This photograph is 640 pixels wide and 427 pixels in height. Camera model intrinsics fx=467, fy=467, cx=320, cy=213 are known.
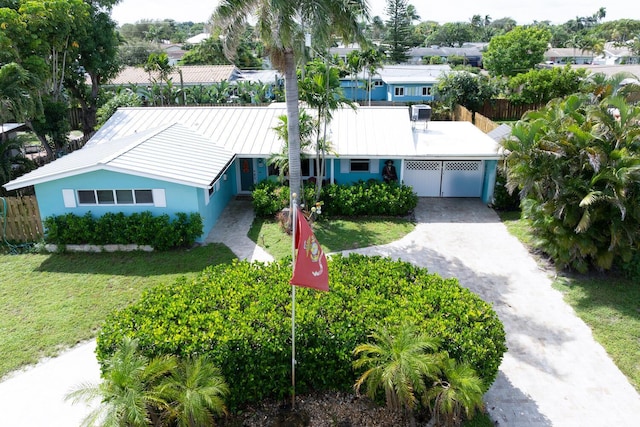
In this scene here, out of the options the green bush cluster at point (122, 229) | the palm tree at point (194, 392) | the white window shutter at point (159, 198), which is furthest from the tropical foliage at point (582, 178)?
the white window shutter at point (159, 198)

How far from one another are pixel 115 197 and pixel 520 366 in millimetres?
11964

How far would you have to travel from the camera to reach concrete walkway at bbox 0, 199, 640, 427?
8070mm

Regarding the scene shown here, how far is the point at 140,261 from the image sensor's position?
13672 mm

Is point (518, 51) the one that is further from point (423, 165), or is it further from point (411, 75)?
point (423, 165)

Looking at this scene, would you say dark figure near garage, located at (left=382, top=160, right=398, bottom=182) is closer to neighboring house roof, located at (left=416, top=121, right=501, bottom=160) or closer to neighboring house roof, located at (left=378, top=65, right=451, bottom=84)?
neighboring house roof, located at (left=416, top=121, right=501, bottom=160)

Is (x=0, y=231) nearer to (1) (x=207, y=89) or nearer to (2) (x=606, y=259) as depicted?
(2) (x=606, y=259)

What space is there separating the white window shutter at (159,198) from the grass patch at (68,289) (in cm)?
153

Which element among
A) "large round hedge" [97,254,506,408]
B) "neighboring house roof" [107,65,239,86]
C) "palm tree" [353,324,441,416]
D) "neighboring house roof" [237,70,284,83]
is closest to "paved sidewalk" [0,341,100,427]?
"large round hedge" [97,254,506,408]

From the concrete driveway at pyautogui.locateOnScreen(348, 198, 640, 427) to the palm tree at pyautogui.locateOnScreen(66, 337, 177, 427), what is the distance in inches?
220

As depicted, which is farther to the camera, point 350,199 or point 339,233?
point 350,199

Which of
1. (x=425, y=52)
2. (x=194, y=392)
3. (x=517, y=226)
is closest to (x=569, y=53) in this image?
(x=425, y=52)

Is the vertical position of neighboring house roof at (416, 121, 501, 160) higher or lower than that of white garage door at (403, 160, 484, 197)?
higher

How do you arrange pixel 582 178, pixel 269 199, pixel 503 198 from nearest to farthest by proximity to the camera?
1. pixel 582 178
2. pixel 269 199
3. pixel 503 198

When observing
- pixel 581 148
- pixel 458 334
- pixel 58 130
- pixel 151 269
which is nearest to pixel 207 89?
pixel 58 130
